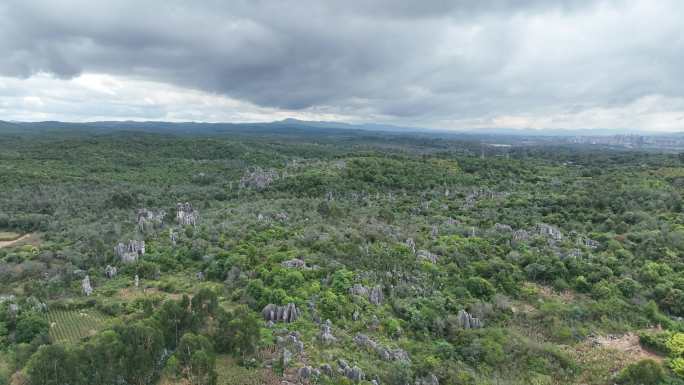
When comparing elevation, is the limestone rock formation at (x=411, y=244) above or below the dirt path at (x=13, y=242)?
above

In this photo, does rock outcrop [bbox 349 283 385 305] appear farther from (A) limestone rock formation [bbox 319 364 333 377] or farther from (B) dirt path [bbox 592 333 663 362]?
(B) dirt path [bbox 592 333 663 362]

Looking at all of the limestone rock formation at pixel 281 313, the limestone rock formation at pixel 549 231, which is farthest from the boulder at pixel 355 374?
the limestone rock formation at pixel 549 231

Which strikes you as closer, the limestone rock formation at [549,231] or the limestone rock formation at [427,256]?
the limestone rock formation at [427,256]

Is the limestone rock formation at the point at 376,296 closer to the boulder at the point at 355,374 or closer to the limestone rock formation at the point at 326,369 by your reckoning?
the boulder at the point at 355,374

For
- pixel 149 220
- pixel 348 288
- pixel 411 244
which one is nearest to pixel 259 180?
pixel 149 220

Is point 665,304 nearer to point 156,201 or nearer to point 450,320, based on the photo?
point 450,320

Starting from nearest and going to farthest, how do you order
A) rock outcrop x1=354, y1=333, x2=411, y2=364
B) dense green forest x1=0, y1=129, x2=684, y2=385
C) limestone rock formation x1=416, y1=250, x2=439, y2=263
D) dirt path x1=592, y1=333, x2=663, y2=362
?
dense green forest x1=0, y1=129, x2=684, y2=385
rock outcrop x1=354, y1=333, x2=411, y2=364
dirt path x1=592, y1=333, x2=663, y2=362
limestone rock formation x1=416, y1=250, x2=439, y2=263

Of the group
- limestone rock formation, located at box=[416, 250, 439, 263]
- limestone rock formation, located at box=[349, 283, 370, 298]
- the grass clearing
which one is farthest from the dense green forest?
the grass clearing
